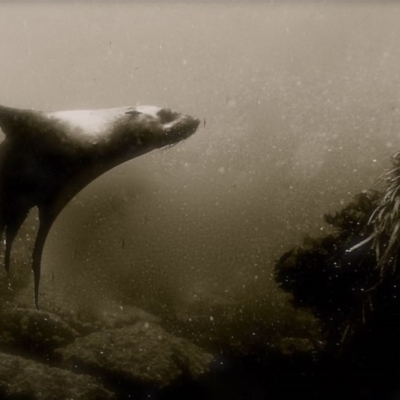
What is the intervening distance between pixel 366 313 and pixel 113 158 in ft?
7.63

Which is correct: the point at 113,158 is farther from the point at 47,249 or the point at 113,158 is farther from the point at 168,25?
the point at 168,25

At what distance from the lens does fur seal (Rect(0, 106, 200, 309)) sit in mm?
3330

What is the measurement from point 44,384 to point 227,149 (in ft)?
8.67

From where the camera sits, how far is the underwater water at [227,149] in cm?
351

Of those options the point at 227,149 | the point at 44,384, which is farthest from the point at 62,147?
the point at 44,384

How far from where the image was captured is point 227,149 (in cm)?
367

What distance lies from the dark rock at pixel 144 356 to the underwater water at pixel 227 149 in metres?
0.26

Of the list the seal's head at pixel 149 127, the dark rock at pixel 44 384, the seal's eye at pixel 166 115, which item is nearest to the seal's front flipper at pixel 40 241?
the dark rock at pixel 44 384

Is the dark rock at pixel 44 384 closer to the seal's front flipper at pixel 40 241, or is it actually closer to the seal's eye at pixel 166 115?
the seal's front flipper at pixel 40 241

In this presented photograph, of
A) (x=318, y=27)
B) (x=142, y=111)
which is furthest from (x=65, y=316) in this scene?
(x=318, y=27)

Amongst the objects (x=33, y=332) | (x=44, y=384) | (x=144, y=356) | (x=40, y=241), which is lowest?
(x=44, y=384)

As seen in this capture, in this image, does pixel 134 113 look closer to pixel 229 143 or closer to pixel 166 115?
pixel 166 115

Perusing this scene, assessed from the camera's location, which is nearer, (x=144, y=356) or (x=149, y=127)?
(x=149, y=127)

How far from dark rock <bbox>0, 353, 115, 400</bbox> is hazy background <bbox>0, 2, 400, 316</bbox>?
0.73 m
